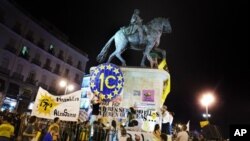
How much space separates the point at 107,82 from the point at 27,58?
39737 millimetres

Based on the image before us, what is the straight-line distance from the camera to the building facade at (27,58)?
1819 inches

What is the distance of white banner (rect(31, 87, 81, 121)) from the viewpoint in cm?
1118

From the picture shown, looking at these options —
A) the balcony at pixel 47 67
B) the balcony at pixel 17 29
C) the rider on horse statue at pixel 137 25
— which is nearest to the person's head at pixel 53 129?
the rider on horse statue at pixel 137 25

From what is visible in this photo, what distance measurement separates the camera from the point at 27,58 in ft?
167

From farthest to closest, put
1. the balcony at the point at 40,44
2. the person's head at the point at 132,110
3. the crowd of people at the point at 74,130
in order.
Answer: the balcony at the point at 40,44 < the person's head at the point at 132,110 < the crowd of people at the point at 74,130

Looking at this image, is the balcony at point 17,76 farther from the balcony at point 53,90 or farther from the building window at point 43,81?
the balcony at point 53,90

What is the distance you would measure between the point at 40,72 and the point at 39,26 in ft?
27.9

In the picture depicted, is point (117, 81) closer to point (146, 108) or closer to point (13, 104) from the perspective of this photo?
point (146, 108)

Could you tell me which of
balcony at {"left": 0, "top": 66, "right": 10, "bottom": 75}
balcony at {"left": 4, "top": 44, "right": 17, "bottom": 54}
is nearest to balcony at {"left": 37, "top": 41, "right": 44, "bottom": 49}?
balcony at {"left": 4, "top": 44, "right": 17, "bottom": 54}

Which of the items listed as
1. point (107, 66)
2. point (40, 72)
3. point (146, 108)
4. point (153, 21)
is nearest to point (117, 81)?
point (107, 66)

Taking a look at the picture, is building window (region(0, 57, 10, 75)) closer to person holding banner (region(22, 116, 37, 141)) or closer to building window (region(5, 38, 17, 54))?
building window (region(5, 38, 17, 54))

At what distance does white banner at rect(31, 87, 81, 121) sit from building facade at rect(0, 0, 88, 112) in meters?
32.2

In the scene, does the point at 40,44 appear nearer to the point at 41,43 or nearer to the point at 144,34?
the point at 41,43

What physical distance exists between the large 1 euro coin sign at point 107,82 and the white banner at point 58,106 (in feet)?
11.2
